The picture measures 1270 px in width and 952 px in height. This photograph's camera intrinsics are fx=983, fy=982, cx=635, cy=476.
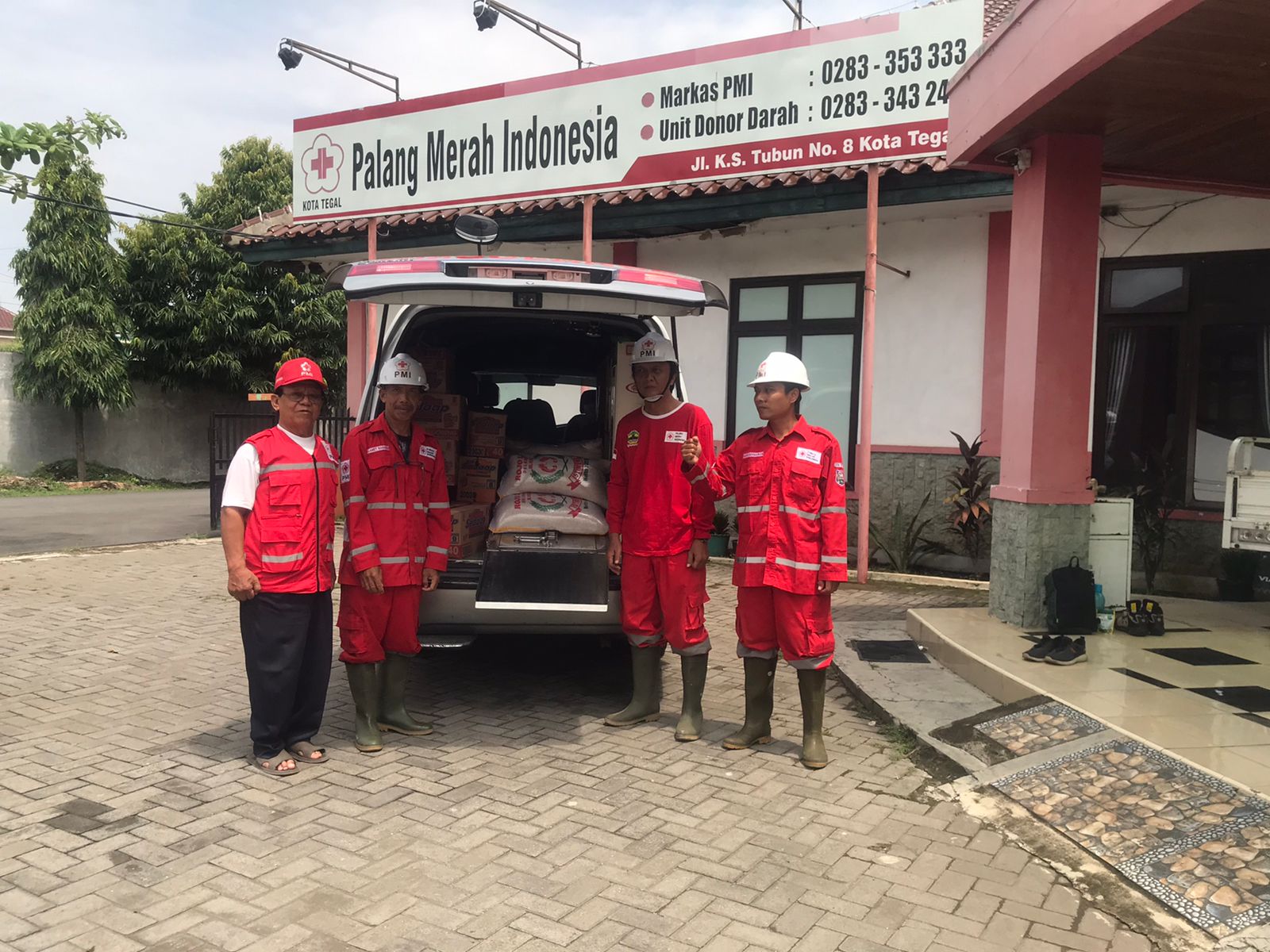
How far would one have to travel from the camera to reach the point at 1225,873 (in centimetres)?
332

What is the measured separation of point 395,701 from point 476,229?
2508 millimetres

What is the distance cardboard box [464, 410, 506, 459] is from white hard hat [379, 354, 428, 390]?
1.07 m

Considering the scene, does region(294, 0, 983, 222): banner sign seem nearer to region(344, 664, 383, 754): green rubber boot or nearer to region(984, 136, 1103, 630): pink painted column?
region(984, 136, 1103, 630): pink painted column

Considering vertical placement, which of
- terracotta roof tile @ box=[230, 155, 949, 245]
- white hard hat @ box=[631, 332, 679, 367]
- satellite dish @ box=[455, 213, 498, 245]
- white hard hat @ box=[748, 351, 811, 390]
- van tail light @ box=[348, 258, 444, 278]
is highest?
terracotta roof tile @ box=[230, 155, 949, 245]

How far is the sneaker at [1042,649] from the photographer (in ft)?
18.5

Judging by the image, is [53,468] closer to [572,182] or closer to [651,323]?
[572,182]

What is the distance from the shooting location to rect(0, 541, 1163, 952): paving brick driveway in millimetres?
3049

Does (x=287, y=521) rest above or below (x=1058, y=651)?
above

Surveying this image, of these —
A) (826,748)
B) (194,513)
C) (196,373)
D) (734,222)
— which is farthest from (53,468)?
(826,748)

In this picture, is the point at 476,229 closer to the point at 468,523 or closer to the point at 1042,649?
the point at 468,523

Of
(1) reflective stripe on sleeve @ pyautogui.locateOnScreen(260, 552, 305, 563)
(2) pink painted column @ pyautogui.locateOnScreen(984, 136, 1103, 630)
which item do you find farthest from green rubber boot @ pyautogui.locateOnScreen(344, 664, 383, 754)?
(2) pink painted column @ pyautogui.locateOnScreen(984, 136, 1103, 630)

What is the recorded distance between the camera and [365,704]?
15.4 ft

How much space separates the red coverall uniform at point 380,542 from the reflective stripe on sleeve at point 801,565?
5.73 ft

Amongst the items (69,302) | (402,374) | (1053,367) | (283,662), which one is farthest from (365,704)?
(69,302)
